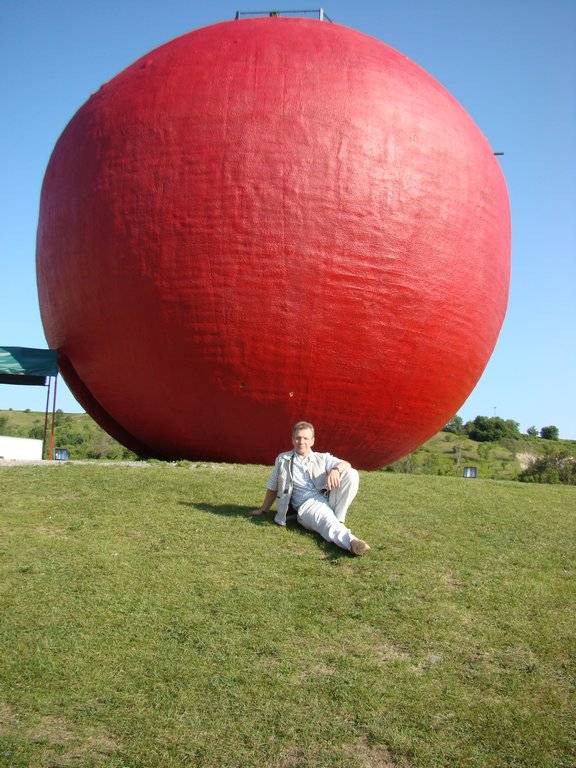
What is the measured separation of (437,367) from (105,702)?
7707 mm

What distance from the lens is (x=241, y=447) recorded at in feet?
34.9

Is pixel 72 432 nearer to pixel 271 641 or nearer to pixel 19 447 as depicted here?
pixel 19 447

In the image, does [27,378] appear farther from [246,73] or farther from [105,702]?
[105,702]

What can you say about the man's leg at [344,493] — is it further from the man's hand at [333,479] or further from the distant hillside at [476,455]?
the distant hillside at [476,455]

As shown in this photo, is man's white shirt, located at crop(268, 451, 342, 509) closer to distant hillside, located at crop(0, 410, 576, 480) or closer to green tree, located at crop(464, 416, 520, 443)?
distant hillside, located at crop(0, 410, 576, 480)

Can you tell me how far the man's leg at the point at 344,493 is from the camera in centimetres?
616

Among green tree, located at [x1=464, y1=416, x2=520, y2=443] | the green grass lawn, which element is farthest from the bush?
green tree, located at [x1=464, y1=416, x2=520, y2=443]

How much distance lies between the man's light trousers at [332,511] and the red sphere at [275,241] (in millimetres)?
3622

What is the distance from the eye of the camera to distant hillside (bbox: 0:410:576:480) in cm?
2628

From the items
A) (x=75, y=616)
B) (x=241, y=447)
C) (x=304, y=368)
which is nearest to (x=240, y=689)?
(x=75, y=616)

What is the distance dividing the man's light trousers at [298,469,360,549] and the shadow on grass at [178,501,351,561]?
0.05m

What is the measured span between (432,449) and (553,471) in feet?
53.0

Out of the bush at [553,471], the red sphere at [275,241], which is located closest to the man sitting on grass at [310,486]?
the red sphere at [275,241]

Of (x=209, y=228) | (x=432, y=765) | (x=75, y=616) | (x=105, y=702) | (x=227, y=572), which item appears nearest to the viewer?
(x=432, y=765)
